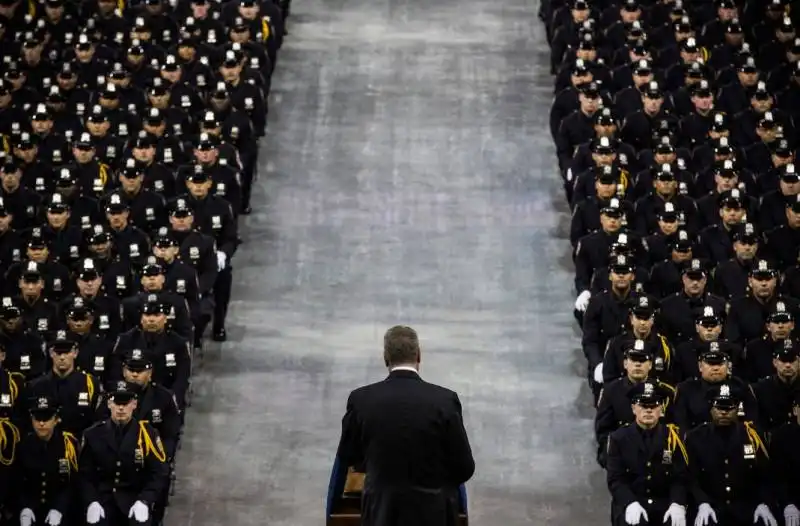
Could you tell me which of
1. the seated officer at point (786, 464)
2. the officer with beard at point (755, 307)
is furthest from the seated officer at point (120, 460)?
the officer with beard at point (755, 307)

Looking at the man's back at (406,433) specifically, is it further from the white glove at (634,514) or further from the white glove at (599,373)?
the white glove at (599,373)

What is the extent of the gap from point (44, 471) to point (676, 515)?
3475 millimetres

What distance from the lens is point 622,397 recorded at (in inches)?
429

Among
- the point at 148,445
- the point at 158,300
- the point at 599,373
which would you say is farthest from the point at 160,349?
the point at 599,373

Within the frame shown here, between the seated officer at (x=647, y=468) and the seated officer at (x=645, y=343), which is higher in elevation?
the seated officer at (x=647, y=468)

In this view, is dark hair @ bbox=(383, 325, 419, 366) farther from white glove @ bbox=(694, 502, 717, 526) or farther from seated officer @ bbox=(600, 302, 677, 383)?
seated officer @ bbox=(600, 302, 677, 383)

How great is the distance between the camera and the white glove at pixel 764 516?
32.4 ft

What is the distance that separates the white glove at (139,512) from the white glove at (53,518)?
388 millimetres

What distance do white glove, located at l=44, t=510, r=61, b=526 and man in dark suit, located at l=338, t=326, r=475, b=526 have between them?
4219 mm

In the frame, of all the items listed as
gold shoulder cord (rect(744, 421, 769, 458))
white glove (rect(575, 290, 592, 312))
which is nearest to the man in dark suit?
gold shoulder cord (rect(744, 421, 769, 458))

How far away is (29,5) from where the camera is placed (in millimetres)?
18688

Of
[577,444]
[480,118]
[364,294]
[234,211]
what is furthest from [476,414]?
[480,118]

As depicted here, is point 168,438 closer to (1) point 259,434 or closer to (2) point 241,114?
(1) point 259,434

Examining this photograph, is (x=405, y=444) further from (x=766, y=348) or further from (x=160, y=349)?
(x=766, y=348)
